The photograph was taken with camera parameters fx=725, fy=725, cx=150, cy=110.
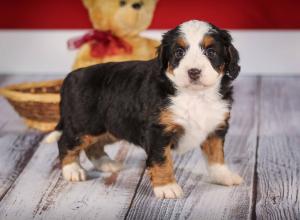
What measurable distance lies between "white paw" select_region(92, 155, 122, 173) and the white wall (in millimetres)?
1696

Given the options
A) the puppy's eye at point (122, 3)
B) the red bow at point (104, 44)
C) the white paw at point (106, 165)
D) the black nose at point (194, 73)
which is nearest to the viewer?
the black nose at point (194, 73)

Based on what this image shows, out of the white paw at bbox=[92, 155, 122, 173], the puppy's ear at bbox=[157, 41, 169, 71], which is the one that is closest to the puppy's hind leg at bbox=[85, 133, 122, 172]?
the white paw at bbox=[92, 155, 122, 173]

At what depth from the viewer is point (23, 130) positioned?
3.59 metres

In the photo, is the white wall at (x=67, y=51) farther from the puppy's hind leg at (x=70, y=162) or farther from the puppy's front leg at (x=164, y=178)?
the puppy's front leg at (x=164, y=178)

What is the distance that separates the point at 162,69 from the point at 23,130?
4.06ft

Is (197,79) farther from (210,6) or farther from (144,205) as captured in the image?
(210,6)

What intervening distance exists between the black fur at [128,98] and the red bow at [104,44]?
2.90 feet

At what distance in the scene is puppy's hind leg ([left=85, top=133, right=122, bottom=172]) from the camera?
299cm

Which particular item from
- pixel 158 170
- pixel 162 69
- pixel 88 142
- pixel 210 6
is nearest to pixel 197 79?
pixel 162 69

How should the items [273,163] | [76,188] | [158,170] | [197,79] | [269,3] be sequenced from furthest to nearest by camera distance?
[269,3] → [273,163] → [76,188] → [158,170] → [197,79]

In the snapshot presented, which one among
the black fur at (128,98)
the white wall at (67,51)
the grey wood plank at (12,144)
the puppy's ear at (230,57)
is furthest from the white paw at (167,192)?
the white wall at (67,51)

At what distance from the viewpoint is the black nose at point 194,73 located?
95.9 inches

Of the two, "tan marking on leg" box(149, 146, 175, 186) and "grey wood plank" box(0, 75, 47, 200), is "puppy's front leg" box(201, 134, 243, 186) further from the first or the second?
"grey wood plank" box(0, 75, 47, 200)

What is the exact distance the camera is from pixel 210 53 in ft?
8.21
